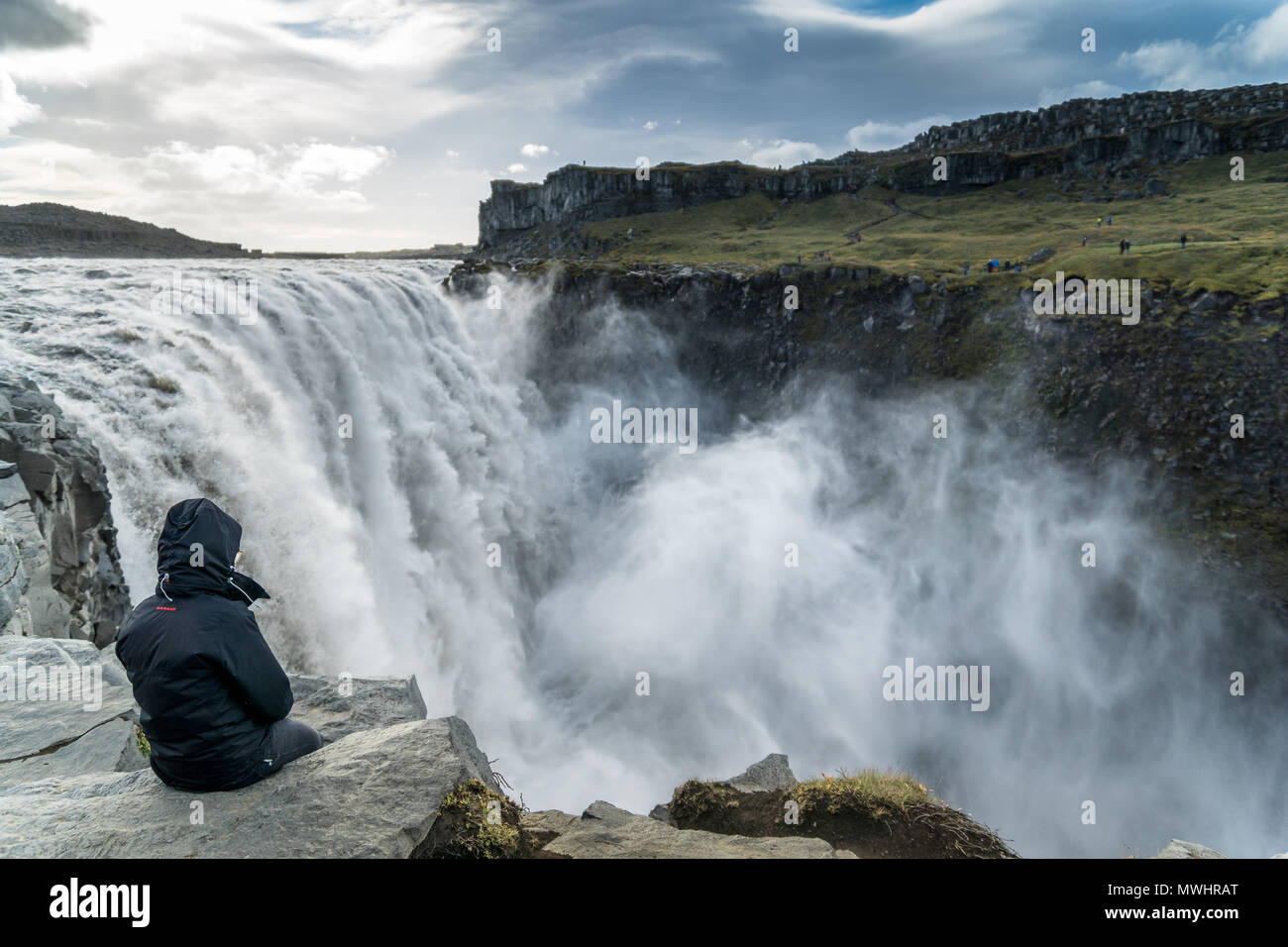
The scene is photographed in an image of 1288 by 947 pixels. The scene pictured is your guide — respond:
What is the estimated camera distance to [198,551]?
5.23 metres

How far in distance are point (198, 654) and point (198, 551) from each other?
802mm

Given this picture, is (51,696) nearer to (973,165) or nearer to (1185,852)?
(1185,852)

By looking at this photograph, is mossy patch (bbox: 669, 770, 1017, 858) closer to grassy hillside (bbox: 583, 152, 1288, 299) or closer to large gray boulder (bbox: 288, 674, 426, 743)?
large gray boulder (bbox: 288, 674, 426, 743)

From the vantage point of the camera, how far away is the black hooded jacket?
5195 millimetres

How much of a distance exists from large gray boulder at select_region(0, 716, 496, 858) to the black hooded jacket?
399 millimetres

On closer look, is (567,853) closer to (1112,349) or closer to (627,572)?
(627,572)

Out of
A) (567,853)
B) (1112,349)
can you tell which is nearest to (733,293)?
(1112,349)
